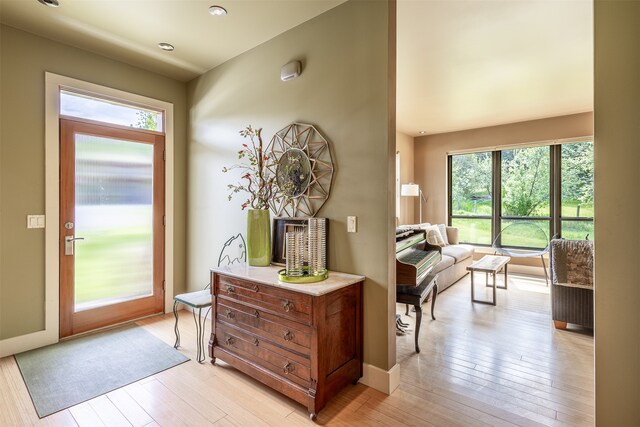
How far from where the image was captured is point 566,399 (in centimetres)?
209

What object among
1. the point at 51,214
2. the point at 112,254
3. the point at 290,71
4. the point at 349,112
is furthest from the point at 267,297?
the point at 51,214

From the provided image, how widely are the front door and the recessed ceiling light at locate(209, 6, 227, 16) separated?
1.69 metres

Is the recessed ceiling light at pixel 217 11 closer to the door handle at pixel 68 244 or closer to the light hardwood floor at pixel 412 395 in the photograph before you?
the door handle at pixel 68 244

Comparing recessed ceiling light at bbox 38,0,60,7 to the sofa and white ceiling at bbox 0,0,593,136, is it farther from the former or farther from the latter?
the sofa

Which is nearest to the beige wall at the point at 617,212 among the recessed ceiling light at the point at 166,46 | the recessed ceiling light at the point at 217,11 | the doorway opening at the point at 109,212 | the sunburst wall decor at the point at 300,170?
the sunburst wall decor at the point at 300,170

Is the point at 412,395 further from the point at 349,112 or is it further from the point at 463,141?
the point at 463,141

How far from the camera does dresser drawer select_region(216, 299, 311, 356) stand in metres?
2.00

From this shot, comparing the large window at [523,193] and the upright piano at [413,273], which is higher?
the large window at [523,193]

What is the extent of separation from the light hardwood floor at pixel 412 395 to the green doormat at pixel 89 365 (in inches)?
3.2

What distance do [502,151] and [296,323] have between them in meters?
6.01

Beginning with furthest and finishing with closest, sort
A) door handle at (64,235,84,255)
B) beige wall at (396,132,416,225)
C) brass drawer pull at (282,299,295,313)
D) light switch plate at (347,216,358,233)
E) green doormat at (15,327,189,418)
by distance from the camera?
beige wall at (396,132,416,225) < door handle at (64,235,84,255) < light switch plate at (347,216,358,233) < green doormat at (15,327,189,418) < brass drawer pull at (282,299,295,313)

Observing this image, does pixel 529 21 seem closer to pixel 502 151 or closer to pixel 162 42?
pixel 162 42

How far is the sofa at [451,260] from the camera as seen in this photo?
4.64m

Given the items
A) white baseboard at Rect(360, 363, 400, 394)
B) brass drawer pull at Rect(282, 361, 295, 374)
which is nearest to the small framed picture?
brass drawer pull at Rect(282, 361, 295, 374)
